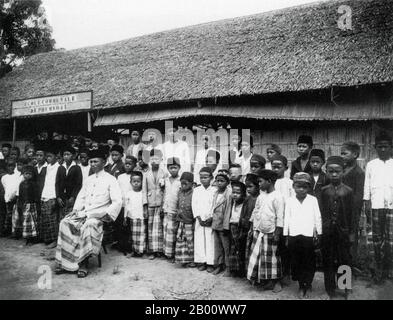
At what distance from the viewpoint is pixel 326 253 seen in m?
4.24

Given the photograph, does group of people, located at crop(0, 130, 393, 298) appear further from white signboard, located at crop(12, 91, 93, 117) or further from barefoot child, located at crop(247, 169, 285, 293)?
white signboard, located at crop(12, 91, 93, 117)

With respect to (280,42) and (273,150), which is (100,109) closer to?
(280,42)

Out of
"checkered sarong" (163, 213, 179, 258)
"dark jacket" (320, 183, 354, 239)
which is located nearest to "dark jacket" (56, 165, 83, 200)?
"checkered sarong" (163, 213, 179, 258)

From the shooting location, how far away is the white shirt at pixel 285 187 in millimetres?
4855

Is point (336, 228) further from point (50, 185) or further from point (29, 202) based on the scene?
point (29, 202)

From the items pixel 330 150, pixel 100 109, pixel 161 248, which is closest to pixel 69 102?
pixel 100 109

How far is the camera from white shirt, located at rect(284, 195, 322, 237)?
13.8ft

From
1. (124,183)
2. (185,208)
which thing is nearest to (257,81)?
(124,183)

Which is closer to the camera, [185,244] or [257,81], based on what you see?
[185,244]

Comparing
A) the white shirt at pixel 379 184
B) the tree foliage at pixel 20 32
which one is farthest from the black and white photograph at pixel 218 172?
the tree foliage at pixel 20 32

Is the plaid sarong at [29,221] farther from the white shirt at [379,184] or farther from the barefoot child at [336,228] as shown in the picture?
the white shirt at [379,184]

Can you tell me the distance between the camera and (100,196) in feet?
18.1

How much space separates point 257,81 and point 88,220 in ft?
15.4

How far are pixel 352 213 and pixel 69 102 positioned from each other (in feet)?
20.2
